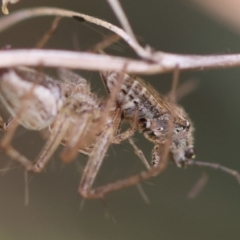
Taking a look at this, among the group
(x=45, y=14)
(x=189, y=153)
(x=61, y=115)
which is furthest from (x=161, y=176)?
(x=45, y=14)

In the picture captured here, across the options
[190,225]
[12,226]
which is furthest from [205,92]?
[12,226]

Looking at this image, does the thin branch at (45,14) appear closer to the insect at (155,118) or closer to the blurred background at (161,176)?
the insect at (155,118)

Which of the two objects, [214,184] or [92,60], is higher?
[92,60]

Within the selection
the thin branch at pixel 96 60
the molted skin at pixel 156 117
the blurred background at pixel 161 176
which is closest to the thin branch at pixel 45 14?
the thin branch at pixel 96 60

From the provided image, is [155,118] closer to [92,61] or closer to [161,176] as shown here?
[92,61]

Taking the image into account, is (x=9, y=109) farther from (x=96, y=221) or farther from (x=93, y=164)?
(x=96, y=221)

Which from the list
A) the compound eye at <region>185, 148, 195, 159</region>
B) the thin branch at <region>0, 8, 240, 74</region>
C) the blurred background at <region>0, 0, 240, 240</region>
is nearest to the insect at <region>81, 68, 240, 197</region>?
the compound eye at <region>185, 148, 195, 159</region>

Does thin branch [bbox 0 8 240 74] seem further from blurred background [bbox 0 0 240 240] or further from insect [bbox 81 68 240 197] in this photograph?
blurred background [bbox 0 0 240 240]

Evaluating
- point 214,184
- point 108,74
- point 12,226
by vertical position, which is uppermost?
point 108,74

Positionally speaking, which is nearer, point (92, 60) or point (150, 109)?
point (92, 60)
